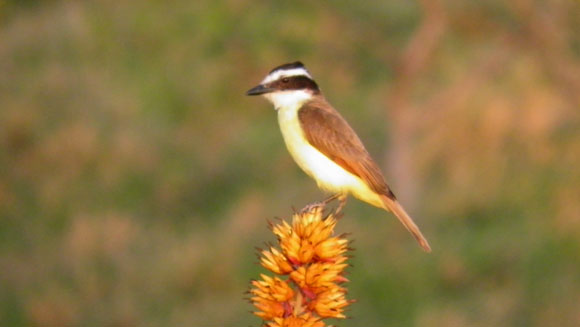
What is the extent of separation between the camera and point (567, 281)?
35.2 ft

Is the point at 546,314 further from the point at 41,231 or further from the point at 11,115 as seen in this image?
the point at 11,115

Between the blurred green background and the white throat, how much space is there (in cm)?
439

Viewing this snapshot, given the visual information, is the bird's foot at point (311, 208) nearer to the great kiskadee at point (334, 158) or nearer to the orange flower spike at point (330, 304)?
the orange flower spike at point (330, 304)

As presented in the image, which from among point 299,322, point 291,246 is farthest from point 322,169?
point 299,322

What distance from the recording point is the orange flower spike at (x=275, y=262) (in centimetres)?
274

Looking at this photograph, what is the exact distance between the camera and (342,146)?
5.30 meters

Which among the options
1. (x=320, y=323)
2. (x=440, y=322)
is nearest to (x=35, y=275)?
(x=440, y=322)

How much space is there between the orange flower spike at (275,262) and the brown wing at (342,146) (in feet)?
7.97

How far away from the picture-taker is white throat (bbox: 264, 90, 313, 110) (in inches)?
221

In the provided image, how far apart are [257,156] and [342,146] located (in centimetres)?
917

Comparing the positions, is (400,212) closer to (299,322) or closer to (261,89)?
(261,89)

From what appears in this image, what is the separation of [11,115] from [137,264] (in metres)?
4.13

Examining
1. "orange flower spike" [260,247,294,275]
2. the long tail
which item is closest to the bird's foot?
"orange flower spike" [260,247,294,275]

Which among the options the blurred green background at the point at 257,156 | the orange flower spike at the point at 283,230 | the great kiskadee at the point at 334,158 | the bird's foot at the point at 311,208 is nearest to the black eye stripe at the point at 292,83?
the great kiskadee at the point at 334,158
